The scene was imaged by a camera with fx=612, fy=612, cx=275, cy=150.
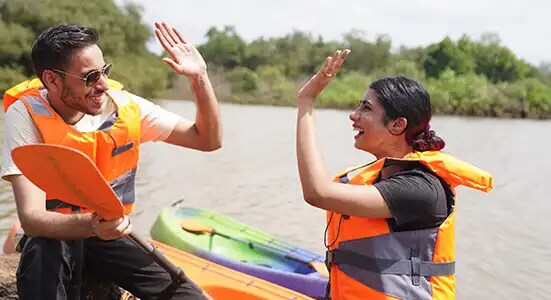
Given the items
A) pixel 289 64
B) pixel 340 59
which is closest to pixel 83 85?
pixel 340 59

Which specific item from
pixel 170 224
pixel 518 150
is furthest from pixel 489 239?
pixel 518 150

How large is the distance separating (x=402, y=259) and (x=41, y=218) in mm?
1124

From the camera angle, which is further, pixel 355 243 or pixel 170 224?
pixel 170 224

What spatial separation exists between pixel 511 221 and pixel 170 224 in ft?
17.9

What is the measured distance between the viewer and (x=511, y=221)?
841 centimetres

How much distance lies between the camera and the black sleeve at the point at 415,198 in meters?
1.79

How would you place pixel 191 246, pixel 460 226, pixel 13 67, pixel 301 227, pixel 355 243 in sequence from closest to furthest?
pixel 355 243 < pixel 191 246 < pixel 301 227 < pixel 460 226 < pixel 13 67

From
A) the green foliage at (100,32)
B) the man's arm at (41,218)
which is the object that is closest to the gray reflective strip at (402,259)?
the man's arm at (41,218)

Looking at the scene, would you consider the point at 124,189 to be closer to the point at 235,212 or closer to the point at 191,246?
the point at 191,246

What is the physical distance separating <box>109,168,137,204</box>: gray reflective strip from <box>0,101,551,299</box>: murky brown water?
3995 mm

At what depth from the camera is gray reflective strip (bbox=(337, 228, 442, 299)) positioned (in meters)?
1.91

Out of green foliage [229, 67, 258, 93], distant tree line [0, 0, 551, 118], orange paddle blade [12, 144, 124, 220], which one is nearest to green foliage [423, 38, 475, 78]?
distant tree line [0, 0, 551, 118]

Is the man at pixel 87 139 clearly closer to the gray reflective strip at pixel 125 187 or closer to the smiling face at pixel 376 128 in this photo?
the gray reflective strip at pixel 125 187

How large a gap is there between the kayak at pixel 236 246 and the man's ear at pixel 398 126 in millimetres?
1985
